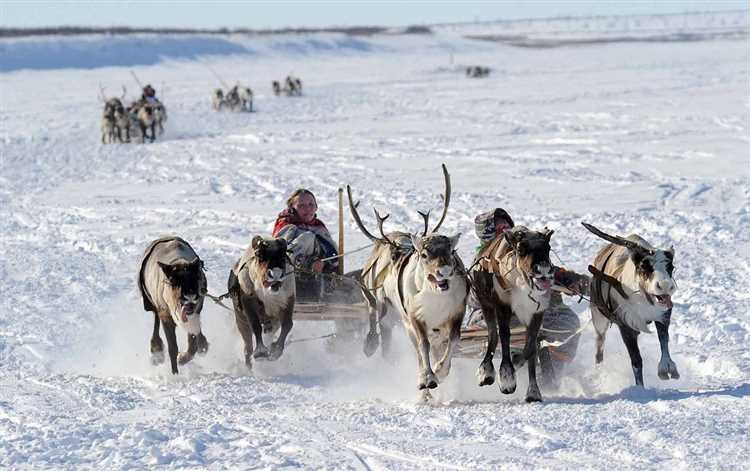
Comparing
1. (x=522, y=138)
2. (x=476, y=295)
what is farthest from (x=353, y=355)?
(x=522, y=138)

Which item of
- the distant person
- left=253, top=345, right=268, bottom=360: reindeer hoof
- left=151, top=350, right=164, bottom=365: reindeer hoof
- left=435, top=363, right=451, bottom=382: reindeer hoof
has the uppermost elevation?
the distant person

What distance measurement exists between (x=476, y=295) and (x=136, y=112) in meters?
21.1

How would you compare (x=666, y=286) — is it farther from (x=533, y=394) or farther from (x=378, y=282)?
(x=378, y=282)

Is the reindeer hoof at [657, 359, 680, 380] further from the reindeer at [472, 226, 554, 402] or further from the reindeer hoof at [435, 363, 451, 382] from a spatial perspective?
the reindeer hoof at [435, 363, 451, 382]

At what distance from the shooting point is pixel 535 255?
6859mm

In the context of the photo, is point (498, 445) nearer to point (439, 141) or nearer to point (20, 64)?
point (439, 141)

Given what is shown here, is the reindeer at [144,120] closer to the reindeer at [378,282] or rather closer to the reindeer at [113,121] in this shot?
the reindeer at [113,121]

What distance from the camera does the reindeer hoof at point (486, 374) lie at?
721 cm

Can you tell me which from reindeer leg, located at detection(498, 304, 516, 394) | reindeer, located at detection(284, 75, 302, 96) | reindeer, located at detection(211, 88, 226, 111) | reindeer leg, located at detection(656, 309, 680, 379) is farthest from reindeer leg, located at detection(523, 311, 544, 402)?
reindeer, located at detection(284, 75, 302, 96)

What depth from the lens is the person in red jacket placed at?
9.28 meters

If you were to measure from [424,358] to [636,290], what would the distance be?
140cm

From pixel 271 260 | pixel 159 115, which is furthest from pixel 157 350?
pixel 159 115

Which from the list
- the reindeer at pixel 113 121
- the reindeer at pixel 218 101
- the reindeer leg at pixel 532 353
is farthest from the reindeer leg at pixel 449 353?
the reindeer at pixel 218 101

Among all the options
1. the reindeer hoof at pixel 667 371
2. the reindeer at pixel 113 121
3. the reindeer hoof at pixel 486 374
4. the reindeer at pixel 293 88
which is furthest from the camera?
the reindeer at pixel 293 88
